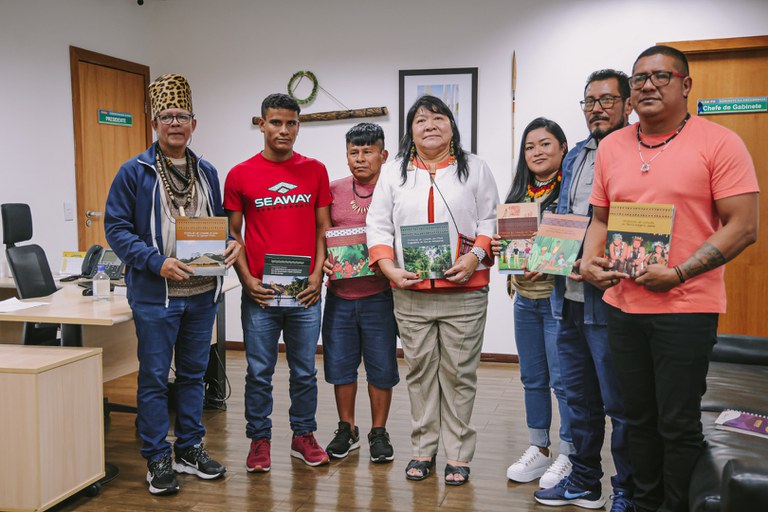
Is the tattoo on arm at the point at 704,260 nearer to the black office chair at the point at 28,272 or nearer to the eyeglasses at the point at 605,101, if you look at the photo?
the eyeglasses at the point at 605,101

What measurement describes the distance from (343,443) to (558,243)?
1.34 meters

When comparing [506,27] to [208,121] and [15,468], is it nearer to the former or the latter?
[208,121]

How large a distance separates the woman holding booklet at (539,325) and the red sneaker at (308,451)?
777mm

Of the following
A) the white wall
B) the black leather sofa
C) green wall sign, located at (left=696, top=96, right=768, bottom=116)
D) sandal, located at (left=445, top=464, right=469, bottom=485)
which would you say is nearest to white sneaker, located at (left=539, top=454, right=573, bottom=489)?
sandal, located at (left=445, top=464, right=469, bottom=485)

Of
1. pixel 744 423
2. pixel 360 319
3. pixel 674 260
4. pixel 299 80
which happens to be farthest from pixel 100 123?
pixel 744 423

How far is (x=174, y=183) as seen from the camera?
2.50m

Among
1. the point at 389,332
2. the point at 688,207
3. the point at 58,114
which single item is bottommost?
the point at 389,332

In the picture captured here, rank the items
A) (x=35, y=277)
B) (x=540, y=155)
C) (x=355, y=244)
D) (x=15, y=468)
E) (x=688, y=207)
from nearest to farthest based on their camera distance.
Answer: (x=688, y=207)
(x=15, y=468)
(x=540, y=155)
(x=355, y=244)
(x=35, y=277)

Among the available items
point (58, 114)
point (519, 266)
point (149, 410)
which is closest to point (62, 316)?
point (149, 410)

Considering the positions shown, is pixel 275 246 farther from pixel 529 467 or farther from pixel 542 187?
pixel 529 467

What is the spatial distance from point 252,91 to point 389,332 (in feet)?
10.1

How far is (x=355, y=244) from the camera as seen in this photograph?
2.62 meters

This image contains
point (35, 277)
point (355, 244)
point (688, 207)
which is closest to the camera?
point (688, 207)

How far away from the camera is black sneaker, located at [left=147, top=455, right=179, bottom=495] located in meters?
2.45
